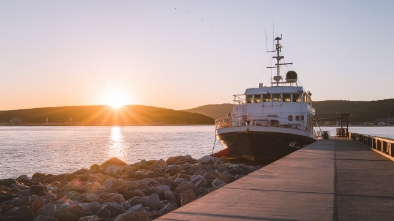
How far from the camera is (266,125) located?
28.3 m

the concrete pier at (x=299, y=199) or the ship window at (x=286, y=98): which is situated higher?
the ship window at (x=286, y=98)

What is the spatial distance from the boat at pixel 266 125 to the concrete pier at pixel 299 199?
51.2 feet

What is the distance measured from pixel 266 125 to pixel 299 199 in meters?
20.9

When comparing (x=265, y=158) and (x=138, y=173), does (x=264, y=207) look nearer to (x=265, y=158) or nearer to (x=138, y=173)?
(x=138, y=173)

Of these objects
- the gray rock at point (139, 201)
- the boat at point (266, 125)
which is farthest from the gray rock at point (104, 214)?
the boat at point (266, 125)

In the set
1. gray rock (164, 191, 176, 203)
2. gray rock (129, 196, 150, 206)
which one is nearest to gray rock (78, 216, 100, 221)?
gray rock (129, 196, 150, 206)

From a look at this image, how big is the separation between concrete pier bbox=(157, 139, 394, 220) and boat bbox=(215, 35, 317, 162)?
15596 mm

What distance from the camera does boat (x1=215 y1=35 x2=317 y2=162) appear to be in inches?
1083

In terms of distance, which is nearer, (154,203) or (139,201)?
(154,203)

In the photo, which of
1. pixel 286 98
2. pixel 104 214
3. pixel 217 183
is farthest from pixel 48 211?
pixel 286 98

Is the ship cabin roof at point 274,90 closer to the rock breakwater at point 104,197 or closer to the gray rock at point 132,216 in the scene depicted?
the rock breakwater at point 104,197

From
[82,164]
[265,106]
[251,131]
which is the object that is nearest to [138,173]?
[251,131]

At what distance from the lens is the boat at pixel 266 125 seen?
27.5 m

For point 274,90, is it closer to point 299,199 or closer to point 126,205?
point 126,205
